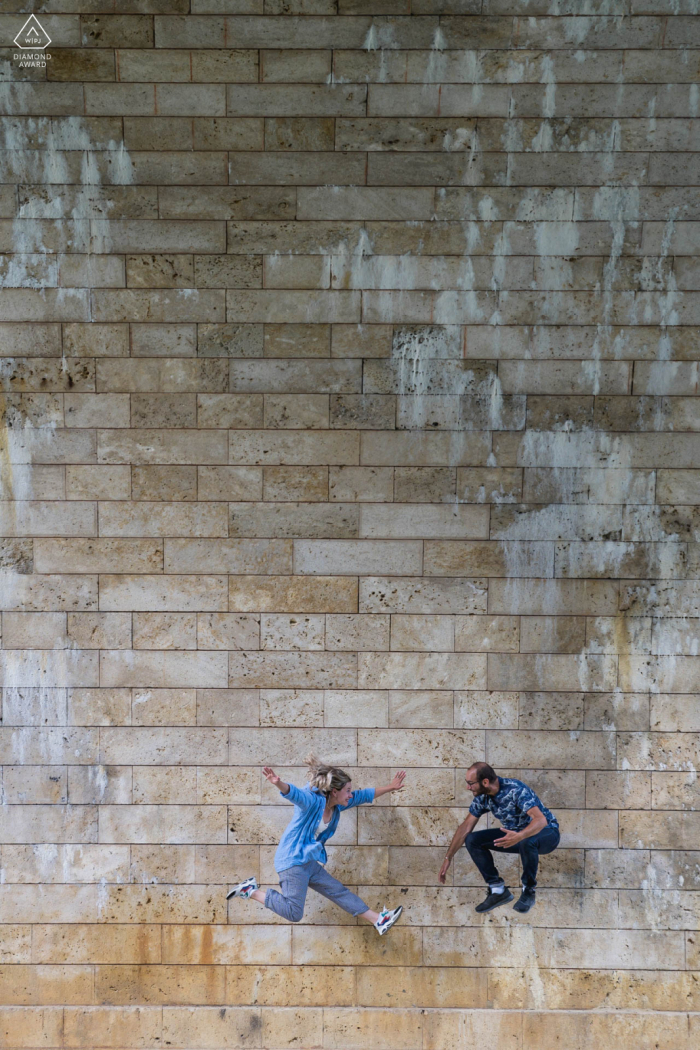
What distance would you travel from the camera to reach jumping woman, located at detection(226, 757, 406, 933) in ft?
18.6

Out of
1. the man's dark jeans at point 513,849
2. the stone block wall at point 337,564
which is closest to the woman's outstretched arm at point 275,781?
the stone block wall at point 337,564

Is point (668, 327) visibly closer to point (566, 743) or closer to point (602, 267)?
point (602, 267)

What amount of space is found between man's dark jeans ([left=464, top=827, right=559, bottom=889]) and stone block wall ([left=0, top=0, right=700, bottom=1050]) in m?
0.26

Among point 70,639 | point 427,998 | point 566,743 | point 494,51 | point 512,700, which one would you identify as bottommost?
→ point 427,998

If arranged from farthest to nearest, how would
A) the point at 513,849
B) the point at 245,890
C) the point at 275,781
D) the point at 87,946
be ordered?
1. the point at 87,946
2. the point at 513,849
3. the point at 245,890
4. the point at 275,781

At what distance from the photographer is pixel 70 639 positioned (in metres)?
6.21

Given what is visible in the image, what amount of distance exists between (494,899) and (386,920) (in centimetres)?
110

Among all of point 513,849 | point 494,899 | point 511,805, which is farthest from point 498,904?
point 511,805

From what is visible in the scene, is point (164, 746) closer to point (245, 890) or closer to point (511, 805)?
point (245, 890)

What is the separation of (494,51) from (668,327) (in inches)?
126

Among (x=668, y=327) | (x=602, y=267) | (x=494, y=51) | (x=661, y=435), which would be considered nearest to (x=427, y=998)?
(x=661, y=435)

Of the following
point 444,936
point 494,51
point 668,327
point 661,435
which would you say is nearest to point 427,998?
point 444,936

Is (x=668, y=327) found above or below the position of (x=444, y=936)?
above

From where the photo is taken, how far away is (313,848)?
5746 mm
